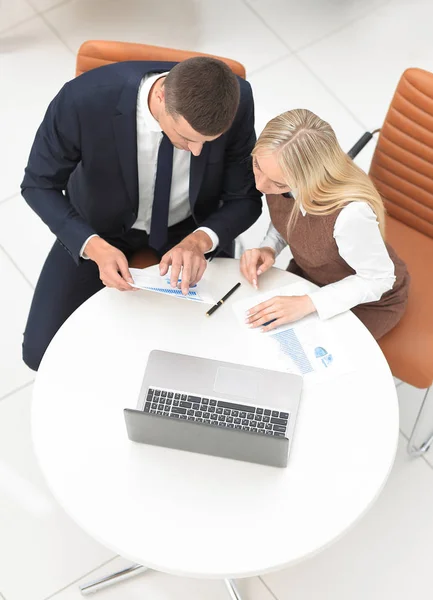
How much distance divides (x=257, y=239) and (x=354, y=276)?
3.51ft

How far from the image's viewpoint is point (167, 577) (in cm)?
278

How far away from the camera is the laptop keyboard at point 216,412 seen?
2182mm

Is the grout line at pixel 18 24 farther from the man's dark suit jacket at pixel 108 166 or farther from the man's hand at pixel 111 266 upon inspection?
the man's hand at pixel 111 266

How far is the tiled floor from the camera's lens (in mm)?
2789

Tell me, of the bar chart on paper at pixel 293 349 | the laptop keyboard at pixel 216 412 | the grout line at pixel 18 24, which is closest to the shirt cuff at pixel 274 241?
the bar chart on paper at pixel 293 349

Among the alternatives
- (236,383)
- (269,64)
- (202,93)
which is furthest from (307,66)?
(236,383)

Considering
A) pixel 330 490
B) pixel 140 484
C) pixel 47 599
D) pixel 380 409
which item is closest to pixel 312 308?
pixel 380 409

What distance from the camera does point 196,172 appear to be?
8.20 feet

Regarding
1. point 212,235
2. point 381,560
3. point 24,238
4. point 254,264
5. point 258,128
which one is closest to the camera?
point 254,264

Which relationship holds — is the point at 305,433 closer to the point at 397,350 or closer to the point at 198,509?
the point at 198,509

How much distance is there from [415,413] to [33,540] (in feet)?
4.46

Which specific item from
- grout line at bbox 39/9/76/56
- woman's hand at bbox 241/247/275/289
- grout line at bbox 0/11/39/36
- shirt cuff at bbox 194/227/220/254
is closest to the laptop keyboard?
woman's hand at bbox 241/247/275/289

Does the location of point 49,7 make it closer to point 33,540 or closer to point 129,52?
point 129,52

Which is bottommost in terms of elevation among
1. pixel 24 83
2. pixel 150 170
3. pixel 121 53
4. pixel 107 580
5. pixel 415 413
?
pixel 415 413
